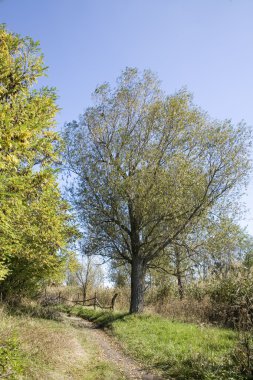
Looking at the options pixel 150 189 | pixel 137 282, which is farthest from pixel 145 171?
pixel 137 282

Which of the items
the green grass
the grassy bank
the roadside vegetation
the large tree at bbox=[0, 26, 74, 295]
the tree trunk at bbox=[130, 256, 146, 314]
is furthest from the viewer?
the tree trunk at bbox=[130, 256, 146, 314]

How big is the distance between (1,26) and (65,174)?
9.79 m

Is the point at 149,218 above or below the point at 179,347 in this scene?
above

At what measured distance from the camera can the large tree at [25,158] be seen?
5.92 meters

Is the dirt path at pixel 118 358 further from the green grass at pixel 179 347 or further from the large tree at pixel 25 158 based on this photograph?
the large tree at pixel 25 158

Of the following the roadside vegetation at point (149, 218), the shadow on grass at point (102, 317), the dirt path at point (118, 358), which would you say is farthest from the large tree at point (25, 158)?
the shadow on grass at point (102, 317)

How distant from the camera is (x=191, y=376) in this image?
8.11 meters

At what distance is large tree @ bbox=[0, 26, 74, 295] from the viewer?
592cm

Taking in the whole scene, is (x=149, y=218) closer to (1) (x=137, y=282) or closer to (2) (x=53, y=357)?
(1) (x=137, y=282)

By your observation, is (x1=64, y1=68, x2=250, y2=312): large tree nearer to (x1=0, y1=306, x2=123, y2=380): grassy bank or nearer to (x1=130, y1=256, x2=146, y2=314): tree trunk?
(x1=130, y1=256, x2=146, y2=314): tree trunk

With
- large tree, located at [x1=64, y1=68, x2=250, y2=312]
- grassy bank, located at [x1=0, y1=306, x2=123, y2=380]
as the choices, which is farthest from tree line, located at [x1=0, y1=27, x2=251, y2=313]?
grassy bank, located at [x1=0, y1=306, x2=123, y2=380]

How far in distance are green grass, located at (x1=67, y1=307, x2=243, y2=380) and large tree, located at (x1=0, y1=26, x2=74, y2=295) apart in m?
5.11

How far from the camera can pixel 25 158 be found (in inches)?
330

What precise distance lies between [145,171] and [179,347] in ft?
31.0
